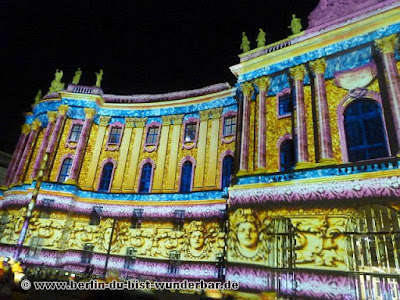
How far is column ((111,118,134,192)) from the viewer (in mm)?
22047

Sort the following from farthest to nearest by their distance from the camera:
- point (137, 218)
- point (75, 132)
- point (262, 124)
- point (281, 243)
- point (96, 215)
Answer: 1. point (75, 132)
2. point (96, 215)
3. point (137, 218)
4. point (262, 124)
5. point (281, 243)

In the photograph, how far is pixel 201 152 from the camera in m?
20.8

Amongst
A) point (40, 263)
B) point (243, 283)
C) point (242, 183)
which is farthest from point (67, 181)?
point (243, 283)

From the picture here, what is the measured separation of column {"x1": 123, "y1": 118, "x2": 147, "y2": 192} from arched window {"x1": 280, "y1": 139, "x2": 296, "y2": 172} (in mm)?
11848

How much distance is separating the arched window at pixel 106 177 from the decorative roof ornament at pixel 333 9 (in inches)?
709

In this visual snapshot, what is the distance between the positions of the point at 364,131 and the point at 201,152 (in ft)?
35.6

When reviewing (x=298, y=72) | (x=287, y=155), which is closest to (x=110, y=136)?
(x=287, y=155)

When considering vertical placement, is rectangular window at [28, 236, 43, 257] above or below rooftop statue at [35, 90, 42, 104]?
below

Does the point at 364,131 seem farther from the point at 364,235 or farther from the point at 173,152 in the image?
the point at 173,152

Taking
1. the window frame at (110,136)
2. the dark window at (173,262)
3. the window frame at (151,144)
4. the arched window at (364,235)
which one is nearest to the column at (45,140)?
the window frame at (110,136)

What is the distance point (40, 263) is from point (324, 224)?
59.4 feet

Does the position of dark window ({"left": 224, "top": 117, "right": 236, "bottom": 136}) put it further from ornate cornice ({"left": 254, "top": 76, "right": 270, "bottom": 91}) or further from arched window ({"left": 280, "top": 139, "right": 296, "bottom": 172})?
arched window ({"left": 280, "top": 139, "right": 296, "bottom": 172})

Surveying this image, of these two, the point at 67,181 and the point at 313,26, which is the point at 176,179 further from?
the point at 313,26

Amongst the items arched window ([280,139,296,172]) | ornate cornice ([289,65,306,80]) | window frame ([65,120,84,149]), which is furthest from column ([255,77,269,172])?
window frame ([65,120,84,149])
